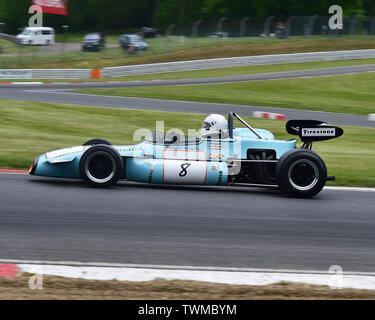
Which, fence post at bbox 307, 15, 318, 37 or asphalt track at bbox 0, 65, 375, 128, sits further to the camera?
fence post at bbox 307, 15, 318, 37

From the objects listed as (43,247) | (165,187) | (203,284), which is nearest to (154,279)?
(203,284)

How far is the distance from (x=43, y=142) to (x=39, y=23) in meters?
52.1

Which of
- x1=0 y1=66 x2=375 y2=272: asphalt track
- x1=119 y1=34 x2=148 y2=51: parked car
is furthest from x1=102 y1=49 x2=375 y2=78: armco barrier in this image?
x1=0 y1=66 x2=375 y2=272: asphalt track

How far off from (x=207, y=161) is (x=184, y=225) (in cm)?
176

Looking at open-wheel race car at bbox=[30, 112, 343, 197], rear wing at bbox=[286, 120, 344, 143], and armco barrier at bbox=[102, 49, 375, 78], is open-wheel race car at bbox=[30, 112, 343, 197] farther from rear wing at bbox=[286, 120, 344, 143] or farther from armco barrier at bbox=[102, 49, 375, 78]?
armco barrier at bbox=[102, 49, 375, 78]

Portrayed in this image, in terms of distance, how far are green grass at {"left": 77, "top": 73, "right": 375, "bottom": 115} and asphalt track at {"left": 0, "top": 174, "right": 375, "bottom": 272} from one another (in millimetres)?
13607

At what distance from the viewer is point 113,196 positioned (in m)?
7.83

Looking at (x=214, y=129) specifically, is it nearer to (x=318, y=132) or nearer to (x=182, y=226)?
(x=318, y=132)

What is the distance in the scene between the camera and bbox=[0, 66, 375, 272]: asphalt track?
5.80 m

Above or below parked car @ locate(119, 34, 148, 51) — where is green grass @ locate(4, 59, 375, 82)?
below

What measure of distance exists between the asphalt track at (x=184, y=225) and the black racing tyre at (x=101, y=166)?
0.52 feet

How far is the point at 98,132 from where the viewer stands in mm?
14250

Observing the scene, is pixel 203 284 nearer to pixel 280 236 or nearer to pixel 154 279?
pixel 154 279

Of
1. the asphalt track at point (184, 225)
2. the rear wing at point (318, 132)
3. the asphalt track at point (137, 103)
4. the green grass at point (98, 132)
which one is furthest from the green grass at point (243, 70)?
the rear wing at point (318, 132)
